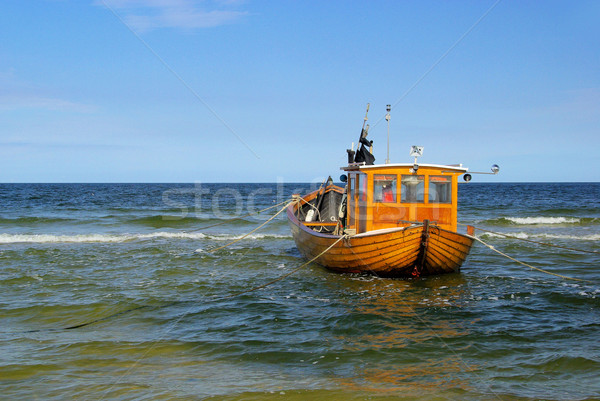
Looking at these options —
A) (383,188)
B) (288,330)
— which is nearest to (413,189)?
(383,188)

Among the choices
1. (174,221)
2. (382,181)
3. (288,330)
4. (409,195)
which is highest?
(382,181)

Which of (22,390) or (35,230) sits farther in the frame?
(35,230)

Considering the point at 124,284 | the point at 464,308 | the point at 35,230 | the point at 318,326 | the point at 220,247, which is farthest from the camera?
the point at 35,230

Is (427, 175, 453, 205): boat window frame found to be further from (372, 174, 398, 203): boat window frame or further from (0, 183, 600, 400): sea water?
(0, 183, 600, 400): sea water

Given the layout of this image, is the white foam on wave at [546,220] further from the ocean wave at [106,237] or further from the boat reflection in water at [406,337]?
the boat reflection in water at [406,337]

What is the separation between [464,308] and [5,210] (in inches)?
1312

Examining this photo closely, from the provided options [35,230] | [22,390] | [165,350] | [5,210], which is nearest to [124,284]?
[165,350]

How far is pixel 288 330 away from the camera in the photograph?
8008 millimetres

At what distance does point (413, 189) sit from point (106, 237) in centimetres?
1438

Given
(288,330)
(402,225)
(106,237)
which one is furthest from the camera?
(106,237)

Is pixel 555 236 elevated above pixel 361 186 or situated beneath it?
situated beneath

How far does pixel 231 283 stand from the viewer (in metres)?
11.6

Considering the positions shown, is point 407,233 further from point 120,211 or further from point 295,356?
point 120,211

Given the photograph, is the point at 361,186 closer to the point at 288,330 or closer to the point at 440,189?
the point at 440,189
